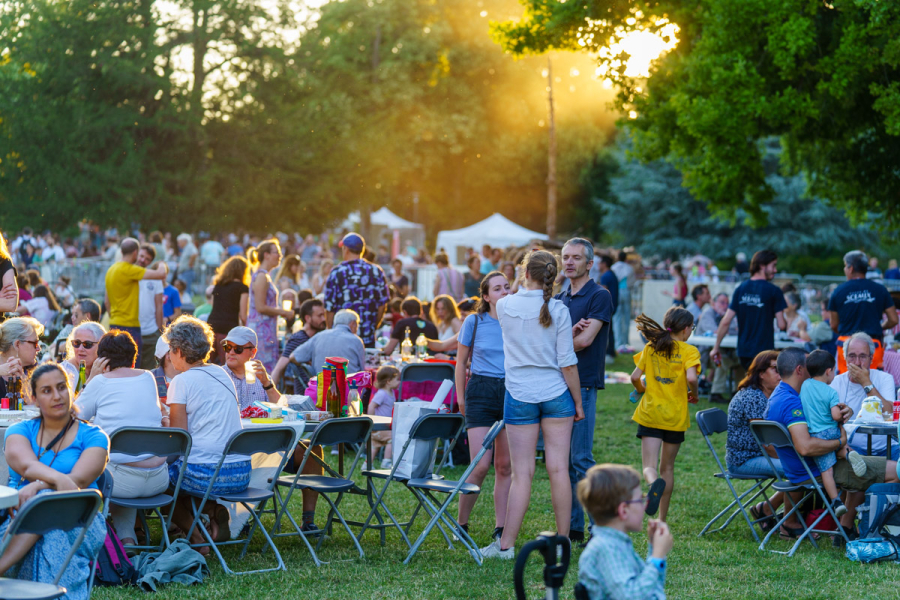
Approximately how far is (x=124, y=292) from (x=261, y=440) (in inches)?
198

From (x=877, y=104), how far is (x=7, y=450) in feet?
31.0

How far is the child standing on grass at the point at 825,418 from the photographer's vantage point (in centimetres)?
617

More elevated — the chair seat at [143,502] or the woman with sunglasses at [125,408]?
the woman with sunglasses at [125,408]

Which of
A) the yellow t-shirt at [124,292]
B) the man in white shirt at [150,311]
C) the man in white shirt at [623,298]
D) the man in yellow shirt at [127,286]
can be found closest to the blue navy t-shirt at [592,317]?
the man in yellow shirt at [127,286]

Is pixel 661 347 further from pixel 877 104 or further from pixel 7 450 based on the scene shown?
pixel 877 104

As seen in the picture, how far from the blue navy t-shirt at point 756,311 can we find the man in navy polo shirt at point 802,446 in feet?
10.9

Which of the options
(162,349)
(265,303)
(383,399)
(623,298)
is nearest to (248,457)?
(162,349)

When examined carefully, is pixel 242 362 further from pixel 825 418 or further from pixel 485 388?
pixel 825 418

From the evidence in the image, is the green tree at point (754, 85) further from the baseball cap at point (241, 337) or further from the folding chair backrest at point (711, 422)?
the baseball cap at point (241, 337)

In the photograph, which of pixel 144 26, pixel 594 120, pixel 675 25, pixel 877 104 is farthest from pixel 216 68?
pixel 877 104

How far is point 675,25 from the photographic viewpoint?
12.5m

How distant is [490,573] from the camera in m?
5.44

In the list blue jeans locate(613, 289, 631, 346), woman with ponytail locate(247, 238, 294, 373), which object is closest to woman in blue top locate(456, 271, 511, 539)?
woman with ponytail locate(247, 238, 294, 373)

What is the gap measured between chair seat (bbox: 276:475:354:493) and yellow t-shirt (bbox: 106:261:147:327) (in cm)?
448
